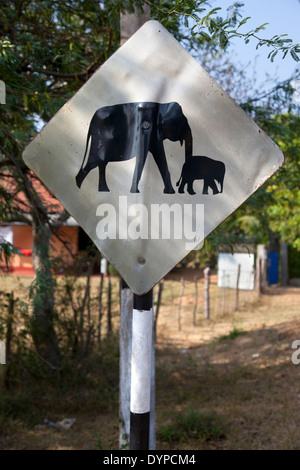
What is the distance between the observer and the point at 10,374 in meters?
6.36

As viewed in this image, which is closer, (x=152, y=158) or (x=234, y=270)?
(x=152, y=158)

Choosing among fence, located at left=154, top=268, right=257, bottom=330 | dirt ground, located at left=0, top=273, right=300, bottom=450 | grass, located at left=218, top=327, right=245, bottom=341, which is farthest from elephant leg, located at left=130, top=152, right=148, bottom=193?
fence, located at left=154, top=268, right=257, bottom=330

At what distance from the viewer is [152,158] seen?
1.40m

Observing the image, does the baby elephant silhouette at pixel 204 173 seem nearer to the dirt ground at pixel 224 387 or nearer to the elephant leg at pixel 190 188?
the elephant leg at pixel 190 188

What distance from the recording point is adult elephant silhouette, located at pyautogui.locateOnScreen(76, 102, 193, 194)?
1.39 meters

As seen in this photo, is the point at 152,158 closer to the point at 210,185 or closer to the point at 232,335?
the point at 210,185

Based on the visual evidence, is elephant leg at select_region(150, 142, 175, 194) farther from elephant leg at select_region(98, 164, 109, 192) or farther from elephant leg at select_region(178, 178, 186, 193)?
elephant leg at select_region(98, 164, 109, 192)

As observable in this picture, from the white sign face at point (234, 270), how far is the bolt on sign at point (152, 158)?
12515mm

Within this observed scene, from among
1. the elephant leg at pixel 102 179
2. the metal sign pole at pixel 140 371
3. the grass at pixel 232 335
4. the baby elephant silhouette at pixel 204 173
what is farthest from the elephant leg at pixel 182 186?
the grass at pixel 232 335

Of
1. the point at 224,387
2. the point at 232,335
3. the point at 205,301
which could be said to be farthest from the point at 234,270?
the point at 224,387

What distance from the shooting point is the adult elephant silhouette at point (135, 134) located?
4.57 ft

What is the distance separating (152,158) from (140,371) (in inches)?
27.1
